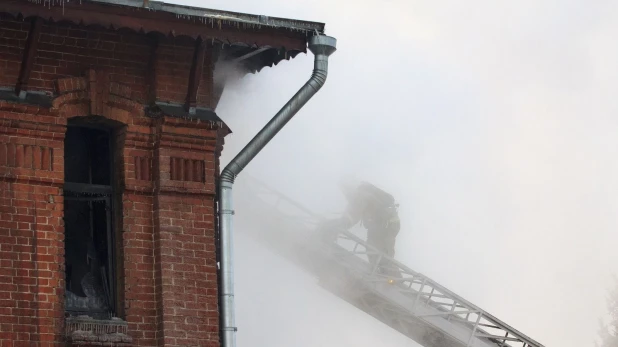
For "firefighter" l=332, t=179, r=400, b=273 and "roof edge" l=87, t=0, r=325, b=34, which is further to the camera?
"firefighter" l=332, t=179, r=400, b=273

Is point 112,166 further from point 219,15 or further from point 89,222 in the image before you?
point 219,15

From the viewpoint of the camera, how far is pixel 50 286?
393 inches

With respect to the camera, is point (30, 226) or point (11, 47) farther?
point (11, 47)

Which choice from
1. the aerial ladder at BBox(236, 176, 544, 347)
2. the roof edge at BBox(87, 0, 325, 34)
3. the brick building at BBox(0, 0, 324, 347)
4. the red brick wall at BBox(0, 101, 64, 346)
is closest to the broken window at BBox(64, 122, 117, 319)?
the brick building at BBox(0, 0, 324, 347)

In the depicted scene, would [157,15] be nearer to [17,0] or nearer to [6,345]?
[17,0]

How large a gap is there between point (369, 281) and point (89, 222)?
7245 mm

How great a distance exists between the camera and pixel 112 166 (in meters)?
11.0

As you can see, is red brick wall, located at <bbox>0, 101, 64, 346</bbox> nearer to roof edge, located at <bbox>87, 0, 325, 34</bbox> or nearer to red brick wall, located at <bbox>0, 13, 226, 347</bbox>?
red brick wall, located at <bbox>0, 13, 226, 347</bbox>

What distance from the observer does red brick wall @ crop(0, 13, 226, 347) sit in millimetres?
9969

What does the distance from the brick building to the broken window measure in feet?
0.04

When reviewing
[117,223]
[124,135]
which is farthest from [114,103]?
[117,223]

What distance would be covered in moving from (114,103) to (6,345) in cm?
226

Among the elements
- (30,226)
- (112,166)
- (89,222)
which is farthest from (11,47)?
(89,222)

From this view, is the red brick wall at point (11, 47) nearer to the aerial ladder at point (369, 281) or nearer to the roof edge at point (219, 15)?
the roof edge at point (219, 15)
